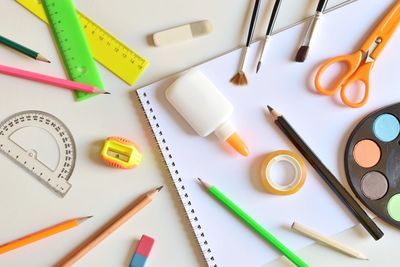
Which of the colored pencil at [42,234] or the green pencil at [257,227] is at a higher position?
the colored pencil at [42,234]

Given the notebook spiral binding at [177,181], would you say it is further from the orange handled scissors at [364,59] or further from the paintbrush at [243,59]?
the orange handled scissors at [364,59]

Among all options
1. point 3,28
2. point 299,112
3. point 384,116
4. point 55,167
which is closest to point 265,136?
point 299,112

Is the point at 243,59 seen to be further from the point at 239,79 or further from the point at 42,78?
the point at 42,78

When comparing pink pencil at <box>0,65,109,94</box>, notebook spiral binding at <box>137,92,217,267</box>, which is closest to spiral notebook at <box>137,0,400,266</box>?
notebook spiral binding at <box>137,92,217,267</box>

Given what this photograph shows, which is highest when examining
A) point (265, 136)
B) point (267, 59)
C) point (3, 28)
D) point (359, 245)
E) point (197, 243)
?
point (3, 28)

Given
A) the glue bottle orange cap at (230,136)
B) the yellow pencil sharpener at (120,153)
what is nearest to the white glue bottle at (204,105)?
the glue bottle orange cap at (230,136)

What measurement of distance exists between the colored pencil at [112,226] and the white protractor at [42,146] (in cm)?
9

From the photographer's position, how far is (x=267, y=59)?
3.22 ft

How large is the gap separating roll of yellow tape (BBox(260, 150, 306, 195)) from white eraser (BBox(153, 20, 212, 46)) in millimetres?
241

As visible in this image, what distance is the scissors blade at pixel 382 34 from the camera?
3.15 feet

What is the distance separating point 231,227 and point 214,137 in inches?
6.1

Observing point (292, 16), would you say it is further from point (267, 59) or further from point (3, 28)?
point (3, 28)

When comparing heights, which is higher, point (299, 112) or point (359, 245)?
point (299, 112)

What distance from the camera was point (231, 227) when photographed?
984 mm
